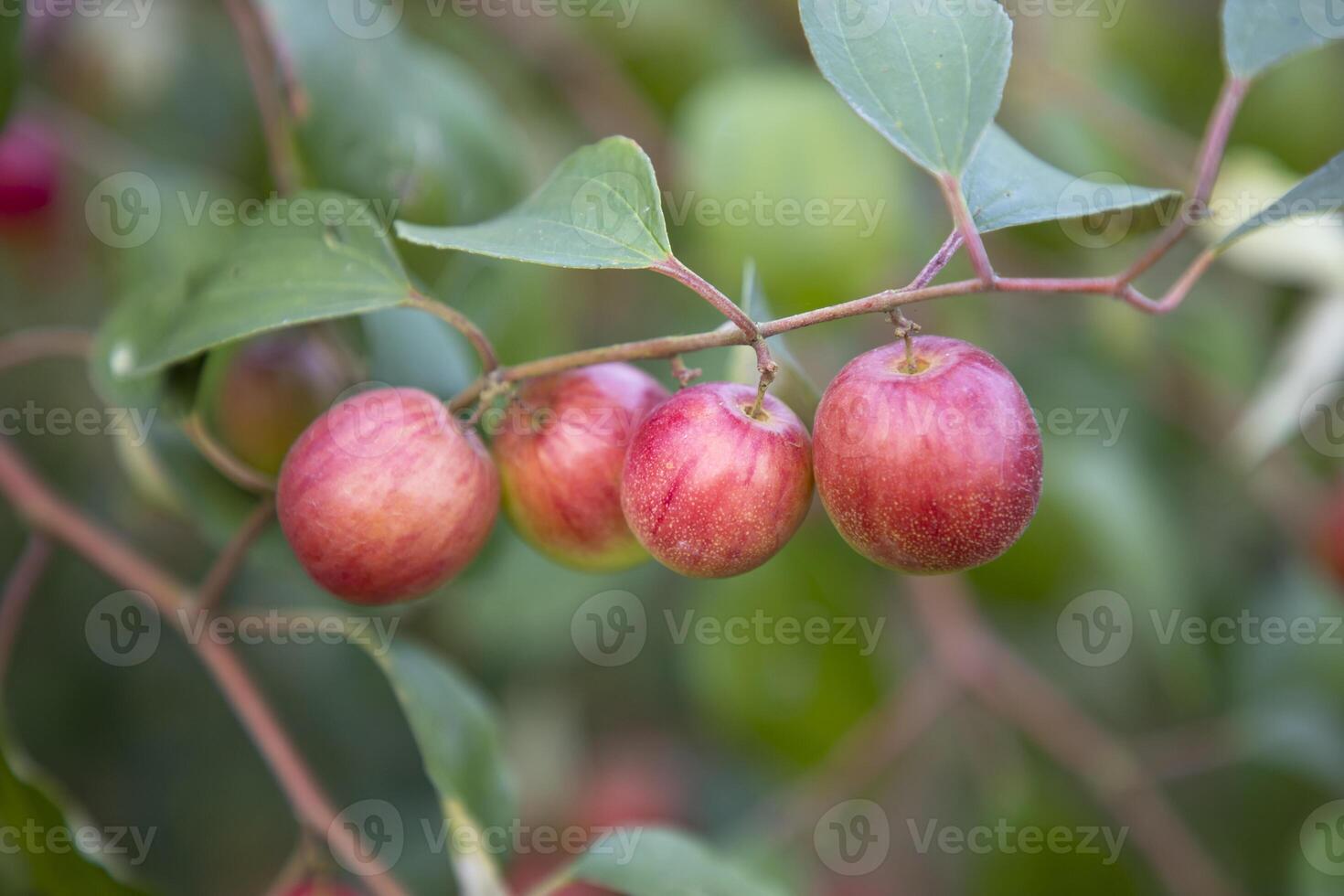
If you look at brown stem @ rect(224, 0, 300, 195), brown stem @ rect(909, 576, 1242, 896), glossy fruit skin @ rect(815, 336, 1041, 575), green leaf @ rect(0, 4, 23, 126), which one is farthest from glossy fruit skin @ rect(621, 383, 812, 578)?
brown stem @ rect(909, 576, 1242, 896)

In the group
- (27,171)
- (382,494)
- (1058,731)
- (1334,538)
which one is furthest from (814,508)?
(27,171)

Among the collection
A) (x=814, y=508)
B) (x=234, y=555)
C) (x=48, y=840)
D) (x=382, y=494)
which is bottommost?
(x=814, y=508)

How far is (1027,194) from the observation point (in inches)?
18.6

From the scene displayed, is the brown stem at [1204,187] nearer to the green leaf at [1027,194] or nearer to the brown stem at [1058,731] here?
the green leaf at [1027,194]

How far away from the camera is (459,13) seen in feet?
3.76

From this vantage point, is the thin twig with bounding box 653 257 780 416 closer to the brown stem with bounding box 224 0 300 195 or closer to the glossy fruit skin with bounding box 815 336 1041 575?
the glossy fruit skin with bounding box 815 336 1041 575

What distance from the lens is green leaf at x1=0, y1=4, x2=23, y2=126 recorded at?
0.67 m

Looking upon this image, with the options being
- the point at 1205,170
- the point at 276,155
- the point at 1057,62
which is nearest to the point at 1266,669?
the point at 1057,62

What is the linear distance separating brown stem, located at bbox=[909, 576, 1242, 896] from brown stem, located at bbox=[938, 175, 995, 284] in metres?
0.70

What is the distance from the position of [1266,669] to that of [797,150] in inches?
28.6

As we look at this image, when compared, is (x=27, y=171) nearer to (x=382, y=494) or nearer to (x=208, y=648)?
(x=208, y=648)

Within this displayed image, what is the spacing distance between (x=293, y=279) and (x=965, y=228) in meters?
0.31

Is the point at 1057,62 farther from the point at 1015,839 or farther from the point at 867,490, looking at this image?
the point at 867,490

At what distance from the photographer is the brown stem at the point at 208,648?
2.05 feet
